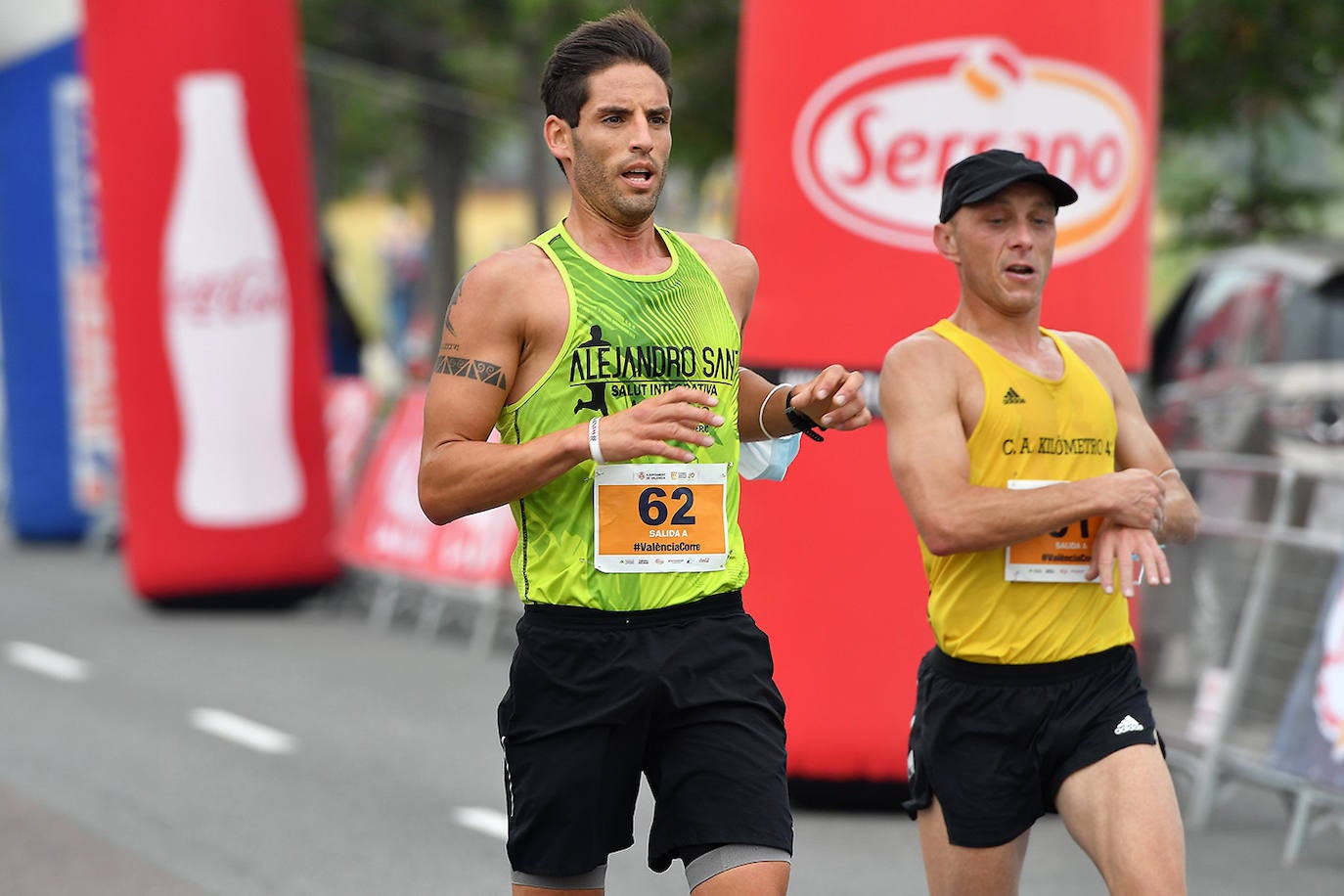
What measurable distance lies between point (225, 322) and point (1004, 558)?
8796 millimetres

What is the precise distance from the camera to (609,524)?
384 cm

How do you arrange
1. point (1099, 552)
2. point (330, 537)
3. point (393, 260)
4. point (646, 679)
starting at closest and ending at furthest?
1. point (646, 679)
2. point (1099, 552)
3. point (330, 537)
4. point (393, 260)

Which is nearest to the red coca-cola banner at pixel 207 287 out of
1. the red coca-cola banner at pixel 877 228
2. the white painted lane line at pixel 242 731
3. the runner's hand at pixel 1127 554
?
the white painted lane line at pixel 242 731

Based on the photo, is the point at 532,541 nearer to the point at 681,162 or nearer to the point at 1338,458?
the point at 1338,458

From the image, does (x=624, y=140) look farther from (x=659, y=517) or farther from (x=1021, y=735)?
(x=1021, y=735)

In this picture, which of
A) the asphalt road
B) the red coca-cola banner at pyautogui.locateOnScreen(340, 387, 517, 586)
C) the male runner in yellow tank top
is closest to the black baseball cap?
the male runner in yellow tank top

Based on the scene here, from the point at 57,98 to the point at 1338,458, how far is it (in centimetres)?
1122

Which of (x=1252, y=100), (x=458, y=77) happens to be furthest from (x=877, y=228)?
(x=458, y=77)

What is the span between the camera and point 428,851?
22.8 ft

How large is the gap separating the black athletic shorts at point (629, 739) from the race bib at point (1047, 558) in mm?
727

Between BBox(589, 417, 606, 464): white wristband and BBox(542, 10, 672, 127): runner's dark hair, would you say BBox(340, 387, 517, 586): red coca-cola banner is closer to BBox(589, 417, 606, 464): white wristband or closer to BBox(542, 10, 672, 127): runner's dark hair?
BBox(542, 10, 672, 127): runner's dark hair

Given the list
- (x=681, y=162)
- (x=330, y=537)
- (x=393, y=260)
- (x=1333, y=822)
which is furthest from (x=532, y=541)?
(x=393, y=260)

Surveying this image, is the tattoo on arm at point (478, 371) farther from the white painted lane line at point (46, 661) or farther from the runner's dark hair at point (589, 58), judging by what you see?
the white painted lane line at point (46, 661)

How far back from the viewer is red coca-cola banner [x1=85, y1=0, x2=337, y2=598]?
39.8 feet
